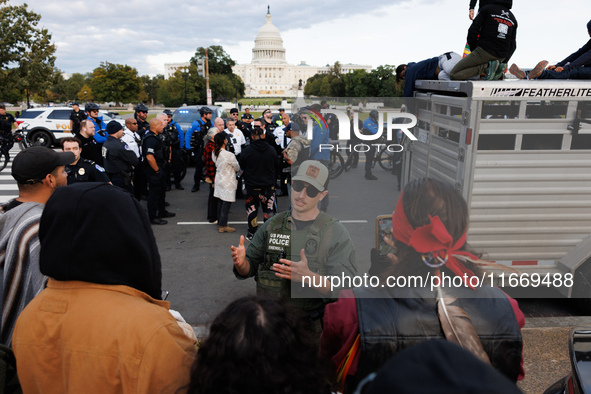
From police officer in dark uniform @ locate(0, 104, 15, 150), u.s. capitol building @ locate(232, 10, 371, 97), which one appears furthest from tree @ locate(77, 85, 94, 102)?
police officer in dark uniform @ locate(0, 104, 15, 150)

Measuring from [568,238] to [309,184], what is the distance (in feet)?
9.05

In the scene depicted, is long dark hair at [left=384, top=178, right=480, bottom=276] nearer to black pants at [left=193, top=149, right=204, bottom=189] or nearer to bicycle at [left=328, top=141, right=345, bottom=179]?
bicycle at [left=328, top=141, right=345, bottom=179]

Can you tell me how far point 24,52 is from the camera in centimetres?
3033

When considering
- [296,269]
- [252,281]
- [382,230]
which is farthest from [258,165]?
[296,269]

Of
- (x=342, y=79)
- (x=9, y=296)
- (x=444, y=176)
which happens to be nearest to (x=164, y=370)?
(x=9, y=296)

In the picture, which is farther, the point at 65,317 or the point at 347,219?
the point at 347,219

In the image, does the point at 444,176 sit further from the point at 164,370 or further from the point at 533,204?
the point at 164,370

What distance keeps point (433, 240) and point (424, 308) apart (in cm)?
29

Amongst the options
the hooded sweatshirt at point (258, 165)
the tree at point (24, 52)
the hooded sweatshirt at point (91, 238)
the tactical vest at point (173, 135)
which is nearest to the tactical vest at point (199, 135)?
the tactical vest at point (173, 135)

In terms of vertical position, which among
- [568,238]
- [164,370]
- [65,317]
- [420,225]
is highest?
[420,225]

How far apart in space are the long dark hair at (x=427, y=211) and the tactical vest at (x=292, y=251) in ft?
2.58

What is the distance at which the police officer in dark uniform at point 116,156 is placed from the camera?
7461 mm

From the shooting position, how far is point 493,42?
3.90m

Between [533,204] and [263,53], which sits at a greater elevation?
[263,53]
